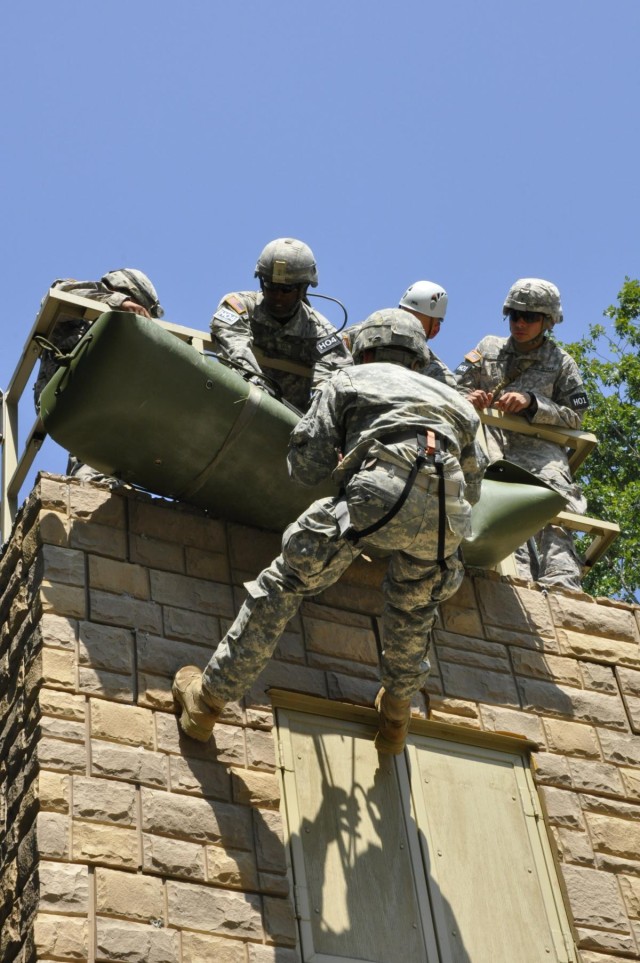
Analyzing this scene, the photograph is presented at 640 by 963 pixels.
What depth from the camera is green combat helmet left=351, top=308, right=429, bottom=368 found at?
818 centimetres

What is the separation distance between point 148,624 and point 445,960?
81.0 inches

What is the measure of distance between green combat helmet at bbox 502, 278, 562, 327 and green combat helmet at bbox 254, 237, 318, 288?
1.96 meters

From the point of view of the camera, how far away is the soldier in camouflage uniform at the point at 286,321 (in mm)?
9672

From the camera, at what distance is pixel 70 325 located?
9.75 meters

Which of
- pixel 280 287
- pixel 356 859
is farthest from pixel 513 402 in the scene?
pixel 356 859

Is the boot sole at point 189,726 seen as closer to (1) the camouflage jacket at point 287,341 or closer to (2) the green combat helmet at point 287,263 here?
(1) the camouflage jacket at point 287,341

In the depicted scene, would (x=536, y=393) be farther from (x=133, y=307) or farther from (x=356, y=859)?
(x=356, y=859)

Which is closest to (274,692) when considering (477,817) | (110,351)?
(477,817)

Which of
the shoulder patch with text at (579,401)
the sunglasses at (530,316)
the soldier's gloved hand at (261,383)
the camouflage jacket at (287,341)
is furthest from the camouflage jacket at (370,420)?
the sunglasses at (530,316)

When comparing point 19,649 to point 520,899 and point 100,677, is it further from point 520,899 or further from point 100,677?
point 520,899

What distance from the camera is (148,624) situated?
813cm

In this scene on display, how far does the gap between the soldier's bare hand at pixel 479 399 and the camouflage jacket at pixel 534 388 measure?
0.14 meters

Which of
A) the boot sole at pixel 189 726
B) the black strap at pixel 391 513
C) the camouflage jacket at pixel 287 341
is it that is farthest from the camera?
the camouflage jacket at pixel 287 341

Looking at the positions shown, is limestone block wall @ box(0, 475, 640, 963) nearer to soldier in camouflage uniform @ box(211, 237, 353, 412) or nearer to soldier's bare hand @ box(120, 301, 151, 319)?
soldier's bare hand @ box(120, 301, 151, 319)
